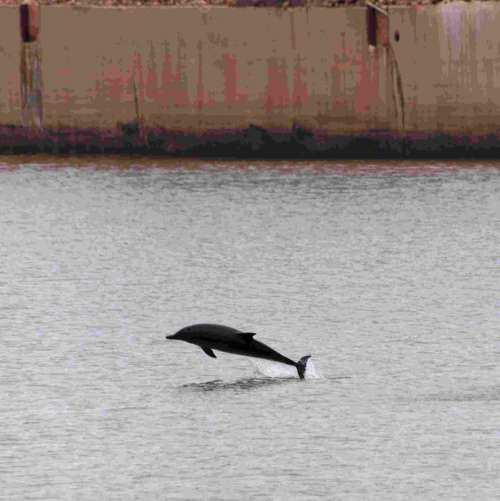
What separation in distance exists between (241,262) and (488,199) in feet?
49.3

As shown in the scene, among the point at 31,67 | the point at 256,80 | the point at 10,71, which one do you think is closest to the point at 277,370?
the point at 256,80

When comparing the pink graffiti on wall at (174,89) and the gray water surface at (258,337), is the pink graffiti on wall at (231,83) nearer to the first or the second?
the pink graffiti on wall at (174,89)

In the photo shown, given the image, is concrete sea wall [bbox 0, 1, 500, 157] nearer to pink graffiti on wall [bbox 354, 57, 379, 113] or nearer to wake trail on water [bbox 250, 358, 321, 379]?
pink graffiti on wall [bbox 354, 57, 379, 113]

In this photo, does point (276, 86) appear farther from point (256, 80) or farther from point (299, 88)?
point (299, 88)

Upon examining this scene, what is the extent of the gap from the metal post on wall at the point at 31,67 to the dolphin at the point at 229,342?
40964mm

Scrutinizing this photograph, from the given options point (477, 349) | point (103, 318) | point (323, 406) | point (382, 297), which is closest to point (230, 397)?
point (323, 406)

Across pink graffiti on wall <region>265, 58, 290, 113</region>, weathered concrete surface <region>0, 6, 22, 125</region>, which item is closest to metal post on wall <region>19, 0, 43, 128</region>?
weathered concrete surface <region>0, 6, 22, 125</region>

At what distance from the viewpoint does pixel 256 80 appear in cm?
6888

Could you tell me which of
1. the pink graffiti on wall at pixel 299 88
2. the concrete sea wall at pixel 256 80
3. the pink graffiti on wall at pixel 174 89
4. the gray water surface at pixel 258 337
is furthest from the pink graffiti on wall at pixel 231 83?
the gray water surface at pixel 258 337

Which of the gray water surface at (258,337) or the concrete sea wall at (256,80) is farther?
the concrete sea wall at (256,80)

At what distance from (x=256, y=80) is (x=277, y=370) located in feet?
126

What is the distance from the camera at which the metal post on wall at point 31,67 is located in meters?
70.6

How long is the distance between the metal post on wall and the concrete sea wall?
0.05m

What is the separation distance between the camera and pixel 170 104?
227ft
